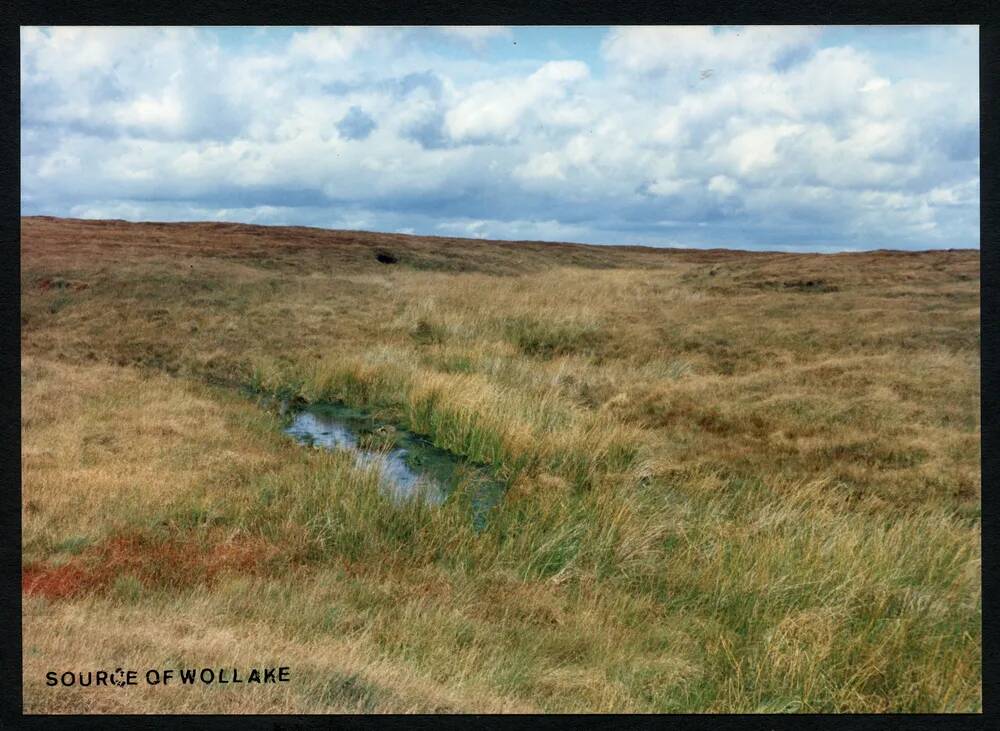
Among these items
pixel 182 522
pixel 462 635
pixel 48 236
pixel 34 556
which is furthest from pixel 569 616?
pixel 48 236

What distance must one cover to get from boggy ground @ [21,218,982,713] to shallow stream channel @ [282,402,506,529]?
0.39m

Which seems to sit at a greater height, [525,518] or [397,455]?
[525,518]

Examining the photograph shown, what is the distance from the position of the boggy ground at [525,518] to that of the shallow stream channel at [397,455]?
393 millimetres

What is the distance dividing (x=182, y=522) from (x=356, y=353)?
1031 centimetres

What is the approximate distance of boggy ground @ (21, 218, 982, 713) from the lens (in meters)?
5.46

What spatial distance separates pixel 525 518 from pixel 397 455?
4.25m

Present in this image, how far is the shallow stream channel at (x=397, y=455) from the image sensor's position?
9977 millimetres

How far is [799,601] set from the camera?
6.92 meters

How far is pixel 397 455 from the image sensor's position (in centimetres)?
1262

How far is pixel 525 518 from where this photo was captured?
8.91 metres

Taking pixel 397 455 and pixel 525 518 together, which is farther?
pixel 397 455
